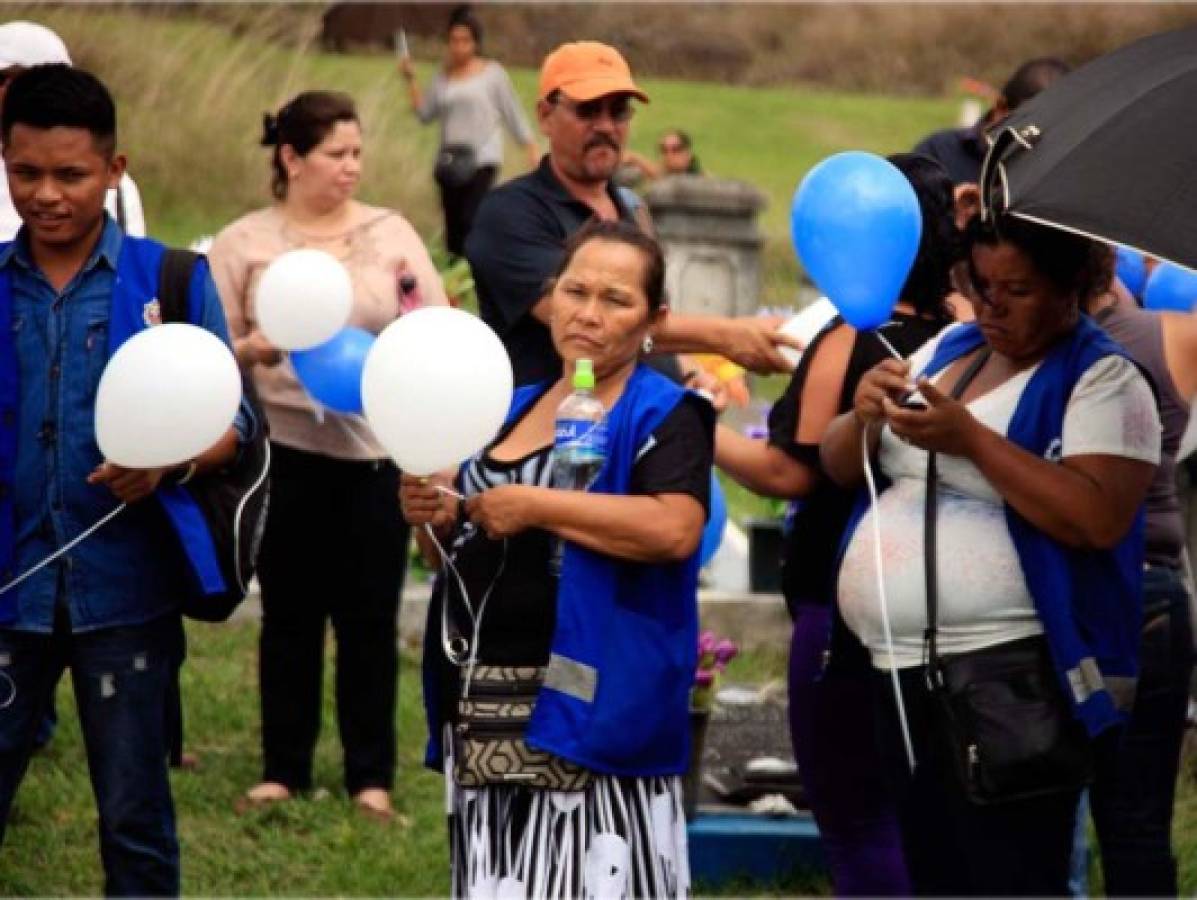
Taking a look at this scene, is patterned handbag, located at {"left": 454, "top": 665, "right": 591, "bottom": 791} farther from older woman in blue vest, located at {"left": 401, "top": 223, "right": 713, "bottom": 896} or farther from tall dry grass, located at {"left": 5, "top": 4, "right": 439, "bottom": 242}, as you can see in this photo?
tall dry grass, located at {"left": 5, "top": 4, "right": 439, "bottom": 242}

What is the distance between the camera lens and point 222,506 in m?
4.70

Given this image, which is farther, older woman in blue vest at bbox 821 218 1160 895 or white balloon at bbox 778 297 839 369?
white balloon at bbox 778 297 839 369

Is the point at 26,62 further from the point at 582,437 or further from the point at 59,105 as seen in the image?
the point at 582,437

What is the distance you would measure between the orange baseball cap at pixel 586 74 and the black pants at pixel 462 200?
958 cm

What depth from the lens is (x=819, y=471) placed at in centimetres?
495

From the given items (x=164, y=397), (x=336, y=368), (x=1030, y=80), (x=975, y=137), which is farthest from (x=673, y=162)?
(x=164, y=397)

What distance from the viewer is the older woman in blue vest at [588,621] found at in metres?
4.38

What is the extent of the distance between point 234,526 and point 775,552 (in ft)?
13.6

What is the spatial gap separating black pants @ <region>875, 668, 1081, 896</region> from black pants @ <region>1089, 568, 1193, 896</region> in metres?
0.70

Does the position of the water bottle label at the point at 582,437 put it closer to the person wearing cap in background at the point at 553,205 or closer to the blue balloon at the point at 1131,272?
the person wearing cap in background at the point at 553,205

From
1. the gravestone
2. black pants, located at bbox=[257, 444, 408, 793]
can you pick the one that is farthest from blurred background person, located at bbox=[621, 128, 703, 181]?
black pants, located at bbox=[257, 444, 408, 793]

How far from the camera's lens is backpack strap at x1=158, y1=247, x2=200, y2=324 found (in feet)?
15.4

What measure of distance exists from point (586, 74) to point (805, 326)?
2.83 feet

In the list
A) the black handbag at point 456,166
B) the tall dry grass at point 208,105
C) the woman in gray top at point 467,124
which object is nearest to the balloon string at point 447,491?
the tall dry grass at point 208,105
